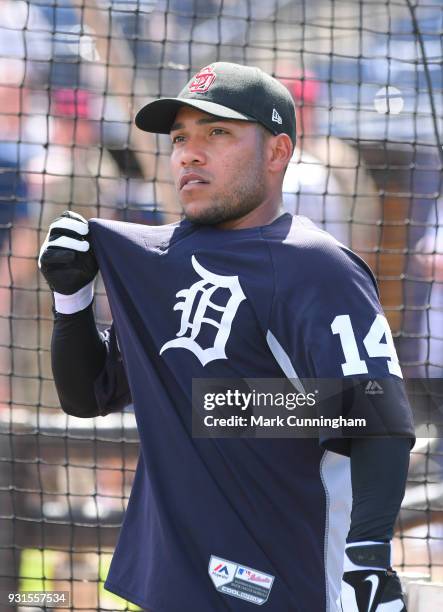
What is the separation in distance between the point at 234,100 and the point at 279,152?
0.14 m

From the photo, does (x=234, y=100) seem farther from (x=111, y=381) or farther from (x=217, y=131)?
(x=111, y=381)

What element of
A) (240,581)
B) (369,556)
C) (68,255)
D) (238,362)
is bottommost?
(240,581)

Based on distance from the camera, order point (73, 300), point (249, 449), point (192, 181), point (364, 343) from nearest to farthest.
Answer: point (364, 343) < point (249, 449) < point (192, 181) < point (73, 300)

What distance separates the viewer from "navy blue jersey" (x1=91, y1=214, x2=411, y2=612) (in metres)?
1.66

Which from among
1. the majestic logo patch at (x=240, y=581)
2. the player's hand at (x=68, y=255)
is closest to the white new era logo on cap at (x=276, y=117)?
the player's hand at (x=68, y=255)

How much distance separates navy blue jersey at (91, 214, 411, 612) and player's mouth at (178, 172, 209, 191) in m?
0.13

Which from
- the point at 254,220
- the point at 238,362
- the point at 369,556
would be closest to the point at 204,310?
the point at 238,362

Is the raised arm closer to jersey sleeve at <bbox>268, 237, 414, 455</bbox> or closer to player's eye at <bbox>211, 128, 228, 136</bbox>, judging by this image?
player's eye at <bbox>211, 128, 228, 136</bbox>

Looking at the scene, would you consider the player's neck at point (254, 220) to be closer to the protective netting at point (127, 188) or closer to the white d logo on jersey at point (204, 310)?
the white d logo on jersey at point (204, 310)

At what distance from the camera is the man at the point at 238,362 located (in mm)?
1601

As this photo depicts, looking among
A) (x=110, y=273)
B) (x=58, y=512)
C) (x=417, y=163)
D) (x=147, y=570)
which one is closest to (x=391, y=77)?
(x=417, y=163)

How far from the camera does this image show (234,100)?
1.88 metres

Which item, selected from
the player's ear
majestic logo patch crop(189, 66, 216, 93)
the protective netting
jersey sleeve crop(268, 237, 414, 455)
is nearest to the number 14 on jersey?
jersey sleeve crop(268, 237, 414, 455)

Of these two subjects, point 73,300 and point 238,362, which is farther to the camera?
point 73,300
